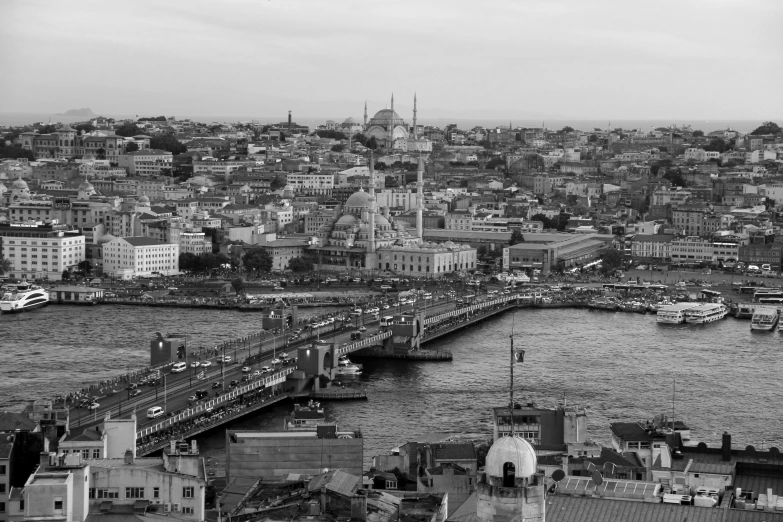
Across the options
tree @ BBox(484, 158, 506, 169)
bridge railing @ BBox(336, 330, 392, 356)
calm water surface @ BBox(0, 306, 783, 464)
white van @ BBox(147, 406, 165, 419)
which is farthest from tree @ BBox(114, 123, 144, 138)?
white van @ BBox(147, 406, 165, 419)

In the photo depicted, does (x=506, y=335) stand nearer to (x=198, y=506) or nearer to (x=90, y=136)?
(x=198, y=506)

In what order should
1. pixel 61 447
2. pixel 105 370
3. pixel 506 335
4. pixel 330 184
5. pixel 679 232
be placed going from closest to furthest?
1. pixel 61 447
2. pixel 105 370
3. pixel 506 335
4. pixel 679 232
5. pixel 330 184

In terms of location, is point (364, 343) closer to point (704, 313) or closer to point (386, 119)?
point (704, 313)

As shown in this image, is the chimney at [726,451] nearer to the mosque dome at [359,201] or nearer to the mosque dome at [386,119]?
the mosque dome at [359,201]

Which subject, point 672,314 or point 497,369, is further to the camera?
point 672,314

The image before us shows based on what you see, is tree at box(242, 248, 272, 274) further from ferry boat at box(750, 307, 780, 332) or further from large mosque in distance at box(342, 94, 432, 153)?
large mosque in distance at box(342, 94, 432, 153)

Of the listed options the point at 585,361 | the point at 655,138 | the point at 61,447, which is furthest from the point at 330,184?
the point at 61,447

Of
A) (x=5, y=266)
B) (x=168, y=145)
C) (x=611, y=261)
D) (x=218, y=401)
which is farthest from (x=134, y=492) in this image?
(x=168, y=145)
